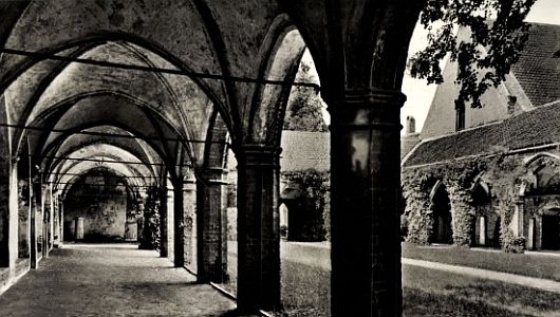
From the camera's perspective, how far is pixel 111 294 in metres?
12.5

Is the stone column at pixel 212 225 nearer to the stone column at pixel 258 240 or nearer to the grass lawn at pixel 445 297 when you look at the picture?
the grass lawn at pixel 445 297

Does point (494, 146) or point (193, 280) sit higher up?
point (494, 146)

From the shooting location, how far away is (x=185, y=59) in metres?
11.6

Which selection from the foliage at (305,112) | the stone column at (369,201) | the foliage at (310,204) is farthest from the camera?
the foliage at (305,112)

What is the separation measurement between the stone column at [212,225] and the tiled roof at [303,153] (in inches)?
728

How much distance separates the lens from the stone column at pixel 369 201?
559 cm

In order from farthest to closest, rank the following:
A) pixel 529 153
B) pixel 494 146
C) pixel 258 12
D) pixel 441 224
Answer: pixel 441 224 → pixel 494 146 → pixel 529 153 → pixel 258 12

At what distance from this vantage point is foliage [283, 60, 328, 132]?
1404 inches

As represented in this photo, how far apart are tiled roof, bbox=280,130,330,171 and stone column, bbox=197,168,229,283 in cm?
1850

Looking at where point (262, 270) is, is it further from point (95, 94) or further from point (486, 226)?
point (486, 226)

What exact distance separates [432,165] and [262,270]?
16.2 meters

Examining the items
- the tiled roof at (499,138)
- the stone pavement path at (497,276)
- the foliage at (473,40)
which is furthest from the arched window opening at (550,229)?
the foliage at (473,40)

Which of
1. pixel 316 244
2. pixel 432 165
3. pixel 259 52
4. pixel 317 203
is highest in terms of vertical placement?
pixel 259 52

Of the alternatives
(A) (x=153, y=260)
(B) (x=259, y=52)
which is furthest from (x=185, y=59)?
(A) (x=153, y=260)
